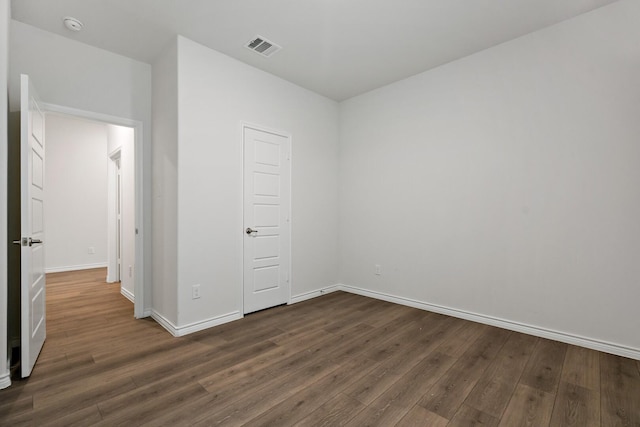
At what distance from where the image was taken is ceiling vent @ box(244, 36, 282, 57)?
3.01 metres

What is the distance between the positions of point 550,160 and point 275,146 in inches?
116

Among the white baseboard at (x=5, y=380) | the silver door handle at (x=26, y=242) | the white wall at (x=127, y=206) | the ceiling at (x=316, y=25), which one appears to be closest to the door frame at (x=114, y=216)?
the white wall at (x=127, y=206)

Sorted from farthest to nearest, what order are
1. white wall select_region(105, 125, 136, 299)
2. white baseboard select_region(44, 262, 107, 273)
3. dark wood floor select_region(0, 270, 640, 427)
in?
→ white baseboard select_region(44, 262, 107, 273), white wall select_region(105, 125, 136, 299), dark wood floor select_region(0, 270, 640, 427)

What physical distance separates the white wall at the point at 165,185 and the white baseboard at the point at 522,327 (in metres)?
2.60

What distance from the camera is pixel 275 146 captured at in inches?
150

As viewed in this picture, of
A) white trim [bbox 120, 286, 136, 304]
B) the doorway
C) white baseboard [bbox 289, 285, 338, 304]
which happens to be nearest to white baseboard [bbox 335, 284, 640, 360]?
white baseboard [bbox 289, 285, 338, 304]

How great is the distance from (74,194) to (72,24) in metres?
4.59

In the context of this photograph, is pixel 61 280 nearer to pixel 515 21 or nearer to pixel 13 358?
pixel 13 358

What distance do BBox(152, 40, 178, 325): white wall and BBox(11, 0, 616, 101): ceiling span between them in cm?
30

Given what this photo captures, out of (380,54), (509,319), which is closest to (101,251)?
(380,54)

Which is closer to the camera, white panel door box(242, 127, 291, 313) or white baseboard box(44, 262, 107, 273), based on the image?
white panel door box(242, 127, 291, 313)

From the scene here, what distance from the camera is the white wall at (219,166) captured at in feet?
9.73

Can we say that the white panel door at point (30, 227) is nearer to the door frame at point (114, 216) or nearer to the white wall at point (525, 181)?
the door frame at point (114, 216)

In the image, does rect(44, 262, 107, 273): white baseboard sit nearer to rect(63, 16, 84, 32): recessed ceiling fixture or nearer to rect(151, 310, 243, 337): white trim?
rect(151, 310, 243, 337): white trim
